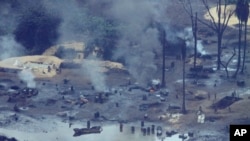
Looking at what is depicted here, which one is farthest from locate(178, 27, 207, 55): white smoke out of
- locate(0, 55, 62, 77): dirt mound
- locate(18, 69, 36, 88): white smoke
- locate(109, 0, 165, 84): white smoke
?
locate(18, 69, 36, 88): white smoke

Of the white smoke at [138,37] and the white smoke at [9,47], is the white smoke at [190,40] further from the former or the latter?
the white smoke at [9,47]

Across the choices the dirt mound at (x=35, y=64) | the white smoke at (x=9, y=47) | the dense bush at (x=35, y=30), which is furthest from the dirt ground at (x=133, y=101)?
the dense bush at (x=35, y=30)

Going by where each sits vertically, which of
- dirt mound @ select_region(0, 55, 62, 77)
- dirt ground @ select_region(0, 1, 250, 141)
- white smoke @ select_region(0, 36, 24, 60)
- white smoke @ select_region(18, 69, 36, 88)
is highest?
white smoke @ select_region(0, 36, 24, 60)

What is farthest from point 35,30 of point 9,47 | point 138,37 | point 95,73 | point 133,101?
point 133,101

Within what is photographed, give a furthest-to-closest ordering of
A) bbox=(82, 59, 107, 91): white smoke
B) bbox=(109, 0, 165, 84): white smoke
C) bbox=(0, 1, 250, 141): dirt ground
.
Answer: bbox=(109, 0, 165, 84): white smoke → bbox=(82, 59, 107, 91): white smoke → bbox=(0, 1, 250, 141): dirt ground

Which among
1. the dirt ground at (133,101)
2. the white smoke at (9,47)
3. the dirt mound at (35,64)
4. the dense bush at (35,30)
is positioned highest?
the dense bush at (35,30)

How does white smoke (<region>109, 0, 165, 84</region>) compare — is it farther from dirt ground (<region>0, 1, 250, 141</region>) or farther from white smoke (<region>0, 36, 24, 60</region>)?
white smoke (<region>0, 36, 24, 60</region>)
